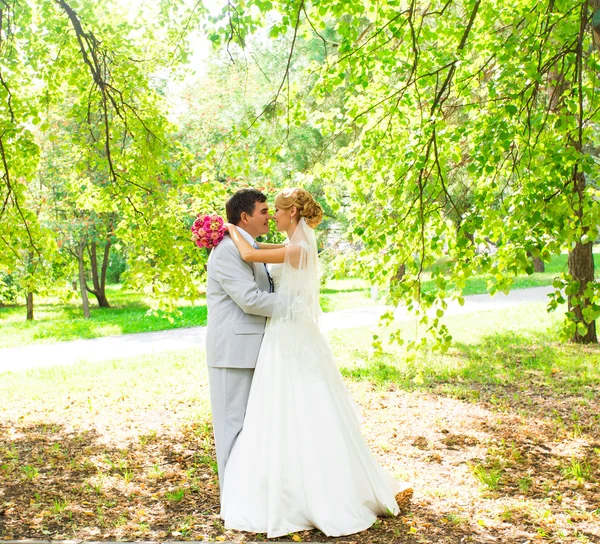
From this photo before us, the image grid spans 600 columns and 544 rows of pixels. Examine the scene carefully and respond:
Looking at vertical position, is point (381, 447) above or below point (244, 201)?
below

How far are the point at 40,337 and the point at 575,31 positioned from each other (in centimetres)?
1193

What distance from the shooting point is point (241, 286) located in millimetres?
4258

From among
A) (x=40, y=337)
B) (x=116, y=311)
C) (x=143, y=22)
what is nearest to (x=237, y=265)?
(x=143, y=22)

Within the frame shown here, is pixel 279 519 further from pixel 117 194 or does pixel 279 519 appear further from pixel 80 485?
pixel 117 194

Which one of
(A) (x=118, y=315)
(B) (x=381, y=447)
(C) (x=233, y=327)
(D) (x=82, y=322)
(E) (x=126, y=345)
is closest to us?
(C) (x=233, y=327)

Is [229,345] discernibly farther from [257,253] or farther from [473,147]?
[473,147]

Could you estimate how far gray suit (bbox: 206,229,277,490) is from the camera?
14.2 ft

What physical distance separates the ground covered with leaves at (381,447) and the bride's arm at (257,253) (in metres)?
1.72

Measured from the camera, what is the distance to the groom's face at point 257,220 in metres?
4.41

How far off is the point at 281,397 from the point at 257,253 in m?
0.94

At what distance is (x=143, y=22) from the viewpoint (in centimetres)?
790

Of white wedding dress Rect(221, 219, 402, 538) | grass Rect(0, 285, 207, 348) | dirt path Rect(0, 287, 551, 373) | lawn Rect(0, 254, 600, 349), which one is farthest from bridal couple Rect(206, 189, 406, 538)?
grass Rect(0, 285, 207, 348)

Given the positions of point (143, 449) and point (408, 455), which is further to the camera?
point (143, 449)

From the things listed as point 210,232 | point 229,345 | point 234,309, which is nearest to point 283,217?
point 210,232
